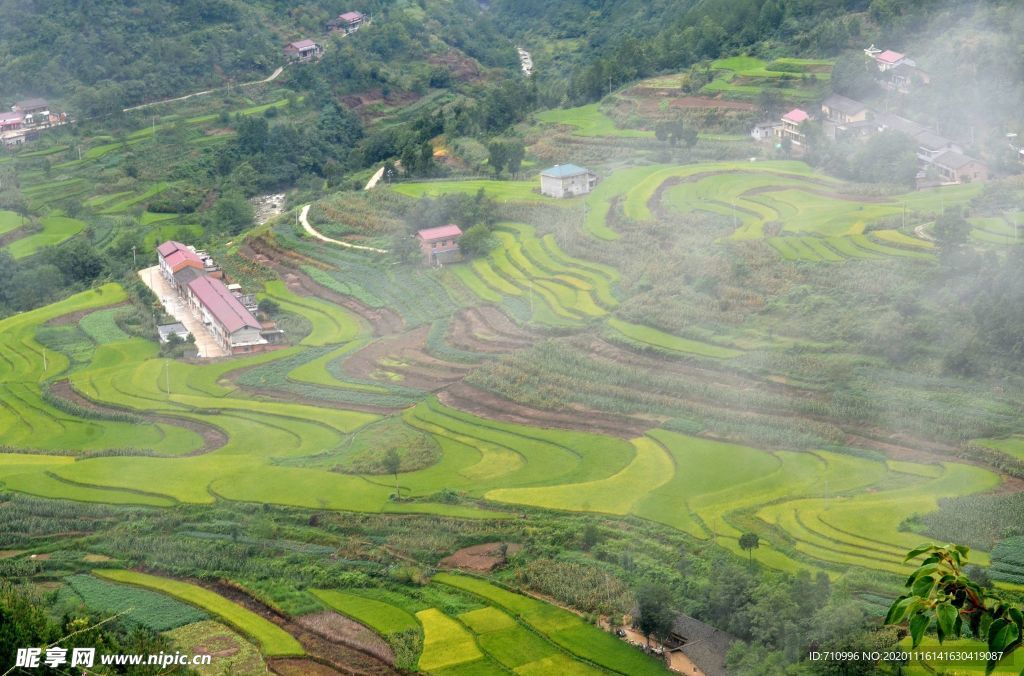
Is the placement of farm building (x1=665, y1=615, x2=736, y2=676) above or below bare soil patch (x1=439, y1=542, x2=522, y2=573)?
above

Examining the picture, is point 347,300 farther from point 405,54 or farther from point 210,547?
point 405,54

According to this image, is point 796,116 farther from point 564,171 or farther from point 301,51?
point 301,51

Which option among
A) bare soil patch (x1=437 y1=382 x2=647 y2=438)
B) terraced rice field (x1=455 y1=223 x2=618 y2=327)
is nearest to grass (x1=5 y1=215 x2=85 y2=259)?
terraced rice field (x1=455 y1=223 x2=618 y2=327)

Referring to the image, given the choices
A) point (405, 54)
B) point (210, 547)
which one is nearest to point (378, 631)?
point (210, 547)

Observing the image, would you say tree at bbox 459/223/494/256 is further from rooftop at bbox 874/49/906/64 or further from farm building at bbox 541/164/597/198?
rooftop at bbox 874/49/906/64

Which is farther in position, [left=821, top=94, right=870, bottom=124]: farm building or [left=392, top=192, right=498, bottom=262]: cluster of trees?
[left=821, top=94, right=870, bottom=124]: farm building

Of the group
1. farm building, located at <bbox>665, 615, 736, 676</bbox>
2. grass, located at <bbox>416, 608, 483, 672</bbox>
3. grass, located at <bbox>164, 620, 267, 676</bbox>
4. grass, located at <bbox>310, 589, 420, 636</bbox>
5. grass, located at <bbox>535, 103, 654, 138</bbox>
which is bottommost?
grass, located at <bbox>310, 589, 420, 636</bbox>

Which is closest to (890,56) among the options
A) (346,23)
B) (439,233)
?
(439,233)
